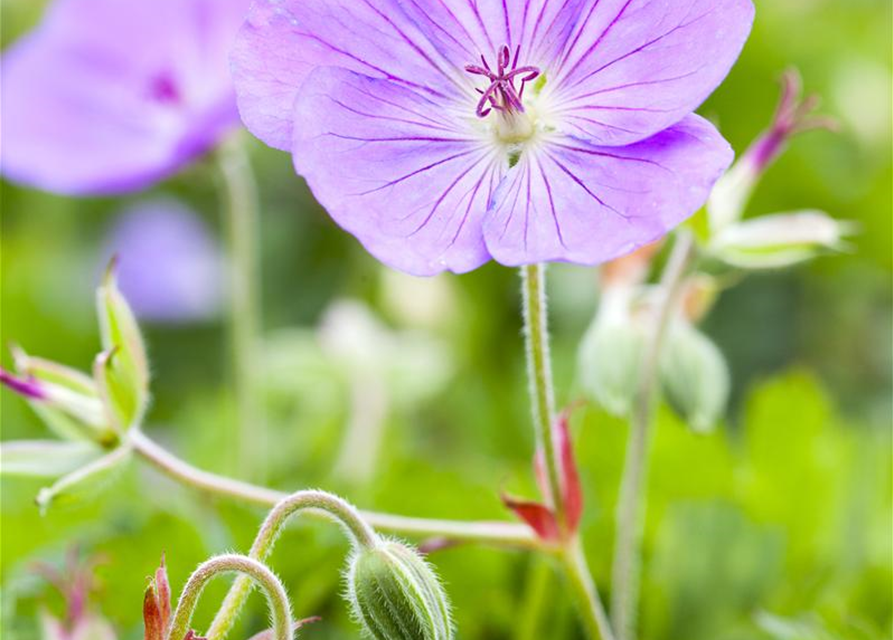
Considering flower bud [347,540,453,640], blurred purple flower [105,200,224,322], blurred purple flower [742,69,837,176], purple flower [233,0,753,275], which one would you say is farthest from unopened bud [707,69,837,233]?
blurred purple flower [105,200,224,322]

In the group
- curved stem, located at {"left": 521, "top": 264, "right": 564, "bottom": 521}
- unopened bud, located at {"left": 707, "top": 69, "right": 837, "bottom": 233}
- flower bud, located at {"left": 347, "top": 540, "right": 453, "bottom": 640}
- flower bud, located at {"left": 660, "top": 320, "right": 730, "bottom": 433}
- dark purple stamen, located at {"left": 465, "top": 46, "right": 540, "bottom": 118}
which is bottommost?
flower bud, located at {"left": 347, "top": 540, "right": 453, "bottom": 640}

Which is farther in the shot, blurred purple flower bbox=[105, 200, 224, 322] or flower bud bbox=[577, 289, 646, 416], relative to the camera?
blurred purple flower bbox=[105, 200, 224, 322]

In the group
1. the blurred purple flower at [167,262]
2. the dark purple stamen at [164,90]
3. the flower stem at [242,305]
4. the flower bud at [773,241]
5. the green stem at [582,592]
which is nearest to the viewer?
the green stem at [582,592]

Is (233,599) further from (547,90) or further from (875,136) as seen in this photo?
(875,136)

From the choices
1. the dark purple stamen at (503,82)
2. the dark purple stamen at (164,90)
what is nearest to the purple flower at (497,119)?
the dark purple stamen at (503,82)

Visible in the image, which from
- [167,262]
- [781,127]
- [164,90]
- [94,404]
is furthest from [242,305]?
[167,262]

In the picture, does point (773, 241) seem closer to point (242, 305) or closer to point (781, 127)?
point (781, 127)

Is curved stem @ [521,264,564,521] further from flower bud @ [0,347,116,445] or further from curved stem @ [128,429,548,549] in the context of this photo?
flower bud @ [0,347,116,445]

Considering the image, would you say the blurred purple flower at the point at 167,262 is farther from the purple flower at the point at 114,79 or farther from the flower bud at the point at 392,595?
the flower bud at the point at 392,595

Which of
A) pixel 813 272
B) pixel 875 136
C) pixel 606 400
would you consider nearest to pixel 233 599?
pixel 606 400
